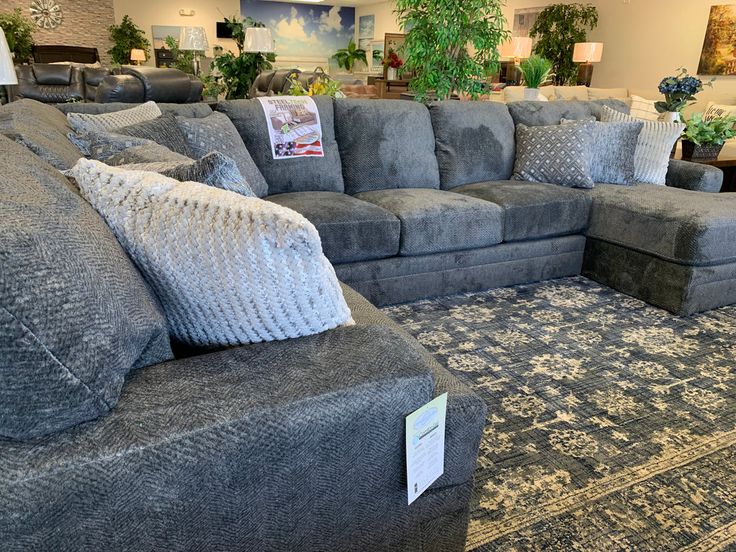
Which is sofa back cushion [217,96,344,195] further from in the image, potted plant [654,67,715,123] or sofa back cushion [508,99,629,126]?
potted plant [654,67,715,123]

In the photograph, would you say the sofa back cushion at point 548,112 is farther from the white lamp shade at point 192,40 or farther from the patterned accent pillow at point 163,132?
the white lamp shade at point 192,40

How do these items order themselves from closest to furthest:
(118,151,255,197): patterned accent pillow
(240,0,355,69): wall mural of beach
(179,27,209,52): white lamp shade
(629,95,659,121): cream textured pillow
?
(118,151,255,197): patterned accent pillow, (629,95,659,121): cream textured pillow, (179,27,209,52): white lamp shade, (240,0,355,69): wall mural of beach

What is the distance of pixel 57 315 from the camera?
651 mm

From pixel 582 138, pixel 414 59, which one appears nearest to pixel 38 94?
pixel 414 59

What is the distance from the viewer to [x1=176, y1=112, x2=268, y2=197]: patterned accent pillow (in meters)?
2.36

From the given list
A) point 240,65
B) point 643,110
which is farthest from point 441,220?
point 643,110

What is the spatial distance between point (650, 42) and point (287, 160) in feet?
22.5

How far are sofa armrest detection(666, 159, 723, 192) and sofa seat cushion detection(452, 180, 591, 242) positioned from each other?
0.81 metres

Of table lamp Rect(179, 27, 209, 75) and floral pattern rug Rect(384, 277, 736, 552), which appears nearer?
floral pattern rug Rect(384, 277, 736, 552)

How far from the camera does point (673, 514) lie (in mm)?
1432

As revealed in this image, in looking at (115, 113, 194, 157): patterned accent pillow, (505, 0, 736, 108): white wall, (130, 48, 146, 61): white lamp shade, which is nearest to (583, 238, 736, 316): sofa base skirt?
(115, 113, 194, 157): patterned accent pillow

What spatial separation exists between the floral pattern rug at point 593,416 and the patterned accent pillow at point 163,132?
1206 millimetres

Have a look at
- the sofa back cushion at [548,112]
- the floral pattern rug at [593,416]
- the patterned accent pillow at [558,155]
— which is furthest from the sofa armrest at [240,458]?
the sofa back cushion at [548,112]

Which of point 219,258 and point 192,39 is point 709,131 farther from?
point 192,39
